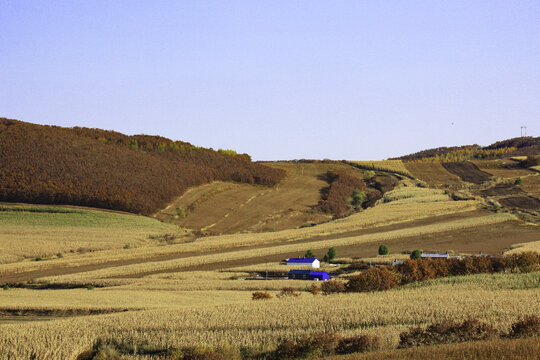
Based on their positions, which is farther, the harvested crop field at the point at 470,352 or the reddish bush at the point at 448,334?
the reddish bush at the point at 448,334

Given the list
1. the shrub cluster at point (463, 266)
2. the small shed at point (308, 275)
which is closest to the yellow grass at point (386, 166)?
the small shed at point (308, 275)

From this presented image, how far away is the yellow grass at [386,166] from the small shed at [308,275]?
7467 centimetres

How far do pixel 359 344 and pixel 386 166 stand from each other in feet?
364

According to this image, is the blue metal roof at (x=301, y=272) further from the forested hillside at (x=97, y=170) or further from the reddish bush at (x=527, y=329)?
the forested hillside at (x=97, y=170)

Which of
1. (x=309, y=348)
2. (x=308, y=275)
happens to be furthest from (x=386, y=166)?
(x=309, y=348)

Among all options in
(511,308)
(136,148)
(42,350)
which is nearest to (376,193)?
(136,148)

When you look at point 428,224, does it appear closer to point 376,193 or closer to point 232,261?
point 376,193

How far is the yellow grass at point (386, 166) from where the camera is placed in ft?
408

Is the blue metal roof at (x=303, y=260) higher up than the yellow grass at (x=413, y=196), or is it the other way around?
the yellow grass at (x=413, y=196)

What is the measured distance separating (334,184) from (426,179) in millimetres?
20146

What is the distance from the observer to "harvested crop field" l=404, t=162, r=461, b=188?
11244 centimetres

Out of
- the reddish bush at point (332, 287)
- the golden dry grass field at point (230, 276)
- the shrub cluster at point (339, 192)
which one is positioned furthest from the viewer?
the shrub cluster at point (339, 192)

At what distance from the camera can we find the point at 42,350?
21547 millimetres

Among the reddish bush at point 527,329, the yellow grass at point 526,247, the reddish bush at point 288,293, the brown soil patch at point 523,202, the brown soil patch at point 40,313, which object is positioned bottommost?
the brown soil patch at point 40,313
